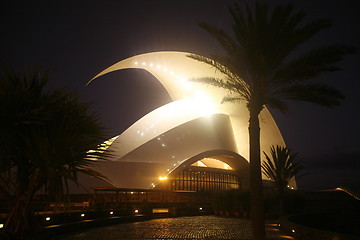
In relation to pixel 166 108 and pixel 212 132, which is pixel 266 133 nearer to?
pixel 212 132

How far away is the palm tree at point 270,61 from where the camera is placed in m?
10.4

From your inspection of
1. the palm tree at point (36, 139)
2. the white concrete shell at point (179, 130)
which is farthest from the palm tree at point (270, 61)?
the white concrete shell at point (179, 130)

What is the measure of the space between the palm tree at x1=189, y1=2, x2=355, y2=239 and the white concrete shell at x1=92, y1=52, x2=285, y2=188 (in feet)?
50.5

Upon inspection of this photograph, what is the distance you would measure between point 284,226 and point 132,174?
52.7 ft

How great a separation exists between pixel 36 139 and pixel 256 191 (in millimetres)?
6527

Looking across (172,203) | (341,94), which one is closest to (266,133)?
(172,203)

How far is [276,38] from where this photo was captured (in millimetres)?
10539

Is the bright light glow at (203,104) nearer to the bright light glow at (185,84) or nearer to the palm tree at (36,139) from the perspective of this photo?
the bright light glow at (185,84)

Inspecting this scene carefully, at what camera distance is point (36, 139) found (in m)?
5.95

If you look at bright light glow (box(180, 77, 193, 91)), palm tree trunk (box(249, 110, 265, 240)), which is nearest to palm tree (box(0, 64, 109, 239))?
palm tree trunk (box(249, 110, 265, 240))

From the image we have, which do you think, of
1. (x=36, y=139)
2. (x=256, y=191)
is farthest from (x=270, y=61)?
(x=36, y=139)

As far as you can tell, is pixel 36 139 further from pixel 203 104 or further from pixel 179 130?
pixel 203 104

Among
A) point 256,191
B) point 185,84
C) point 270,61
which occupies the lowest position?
point 256,191

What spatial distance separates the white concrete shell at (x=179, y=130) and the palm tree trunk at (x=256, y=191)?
15894mm
